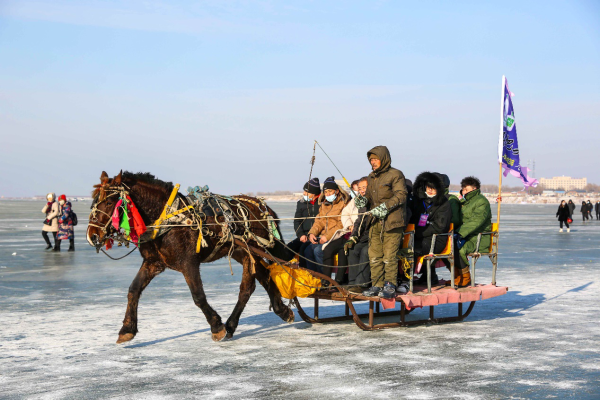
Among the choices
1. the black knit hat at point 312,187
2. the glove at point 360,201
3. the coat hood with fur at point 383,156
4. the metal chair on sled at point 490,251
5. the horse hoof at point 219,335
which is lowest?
the horse hoof at point 219,335

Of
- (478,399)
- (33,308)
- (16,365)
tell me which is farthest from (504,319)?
(33,308)

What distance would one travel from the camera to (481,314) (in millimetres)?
9672

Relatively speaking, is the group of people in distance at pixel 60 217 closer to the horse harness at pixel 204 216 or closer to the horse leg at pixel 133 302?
the horse harness at pixel 204 216

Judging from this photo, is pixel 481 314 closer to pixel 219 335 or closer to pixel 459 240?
pixel 459 240

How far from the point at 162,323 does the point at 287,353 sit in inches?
97.0

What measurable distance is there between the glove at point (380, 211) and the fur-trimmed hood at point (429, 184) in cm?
107

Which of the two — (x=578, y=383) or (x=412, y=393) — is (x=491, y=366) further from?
(x=412, y=393)

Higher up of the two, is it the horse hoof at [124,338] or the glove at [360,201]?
the glove at [360,201]

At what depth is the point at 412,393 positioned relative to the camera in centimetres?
546

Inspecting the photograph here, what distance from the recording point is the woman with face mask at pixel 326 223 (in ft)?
28.9

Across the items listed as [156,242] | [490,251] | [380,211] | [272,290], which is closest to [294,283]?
[272,290]

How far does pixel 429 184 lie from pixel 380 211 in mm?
1203

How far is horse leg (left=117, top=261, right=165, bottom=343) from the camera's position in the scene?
736 centimetres

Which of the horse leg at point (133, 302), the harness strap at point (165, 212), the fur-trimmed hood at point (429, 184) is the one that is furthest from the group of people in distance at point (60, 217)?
the fur-trimmed hood at point (429, 184)
